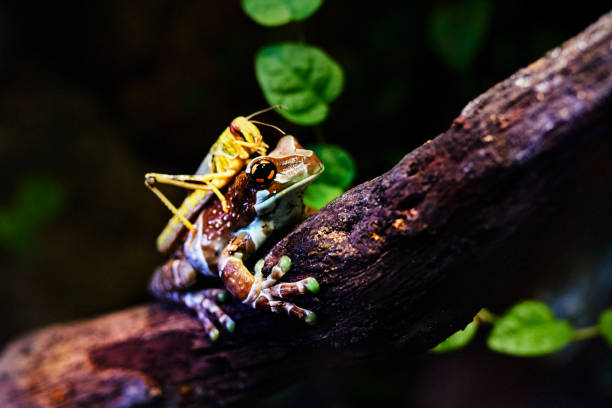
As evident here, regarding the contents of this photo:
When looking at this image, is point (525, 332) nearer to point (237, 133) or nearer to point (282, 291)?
point (282, 291)

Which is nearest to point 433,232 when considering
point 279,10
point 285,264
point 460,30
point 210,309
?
point 285,264

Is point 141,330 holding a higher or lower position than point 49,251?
lower

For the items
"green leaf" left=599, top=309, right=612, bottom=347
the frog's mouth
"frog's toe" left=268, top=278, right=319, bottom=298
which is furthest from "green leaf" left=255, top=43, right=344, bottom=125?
"green leaf" left=599, top=309, right=612, bottom=347

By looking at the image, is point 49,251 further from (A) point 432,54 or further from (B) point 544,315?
Result: (B) point 544,315

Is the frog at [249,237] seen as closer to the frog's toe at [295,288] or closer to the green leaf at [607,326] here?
the frog's toe at [295,288]

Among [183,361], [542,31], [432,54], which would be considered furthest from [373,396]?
[542,31]

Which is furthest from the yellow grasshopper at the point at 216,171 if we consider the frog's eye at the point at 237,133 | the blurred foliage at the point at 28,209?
the blurred foliage at the point at 28,209

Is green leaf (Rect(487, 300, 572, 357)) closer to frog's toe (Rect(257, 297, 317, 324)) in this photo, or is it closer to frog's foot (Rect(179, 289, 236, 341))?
frog's toe (Rect(257, 297, 317, 324))
